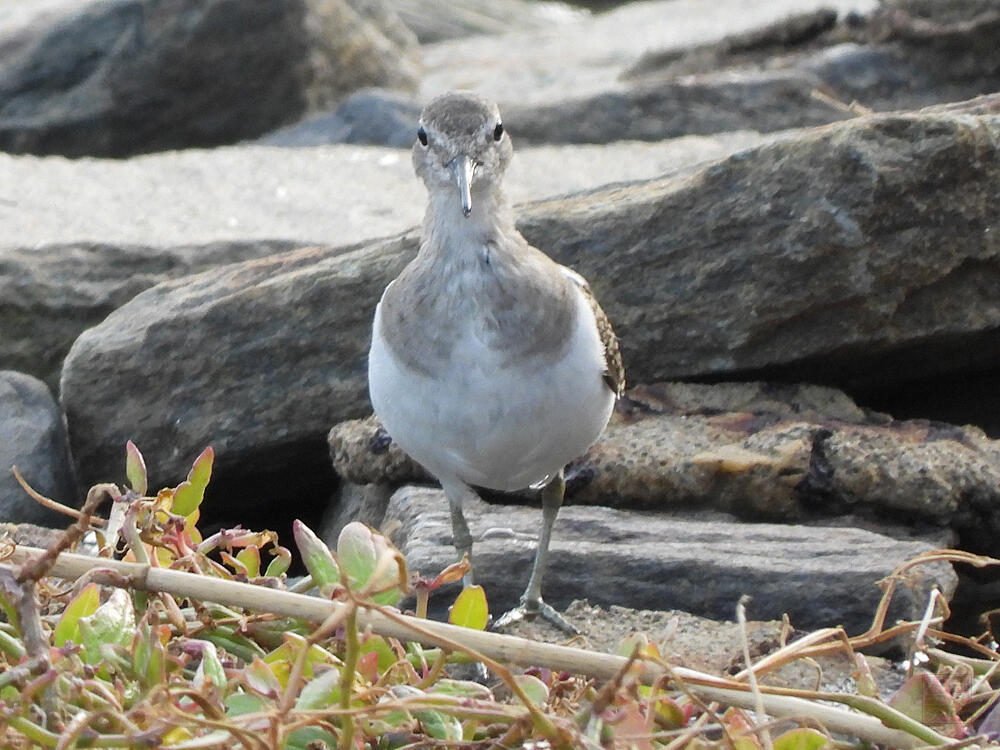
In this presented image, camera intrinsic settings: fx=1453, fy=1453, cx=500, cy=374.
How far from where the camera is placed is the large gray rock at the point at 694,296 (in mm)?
5180

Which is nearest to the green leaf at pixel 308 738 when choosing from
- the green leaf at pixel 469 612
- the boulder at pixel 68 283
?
the green leaf at pixel 469 612

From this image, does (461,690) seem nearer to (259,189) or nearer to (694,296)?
(694,296)

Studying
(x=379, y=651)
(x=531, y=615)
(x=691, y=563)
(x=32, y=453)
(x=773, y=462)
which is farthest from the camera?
(x=32, y=453)

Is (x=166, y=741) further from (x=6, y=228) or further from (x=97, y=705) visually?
(x=6, y=228)

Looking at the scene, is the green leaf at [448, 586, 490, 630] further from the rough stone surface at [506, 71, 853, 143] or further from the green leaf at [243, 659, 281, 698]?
the rough stone surface at [506, 71, 853, 143]

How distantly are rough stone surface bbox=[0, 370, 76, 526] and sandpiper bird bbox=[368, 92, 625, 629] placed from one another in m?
1.77

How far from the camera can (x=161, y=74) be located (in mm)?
9773

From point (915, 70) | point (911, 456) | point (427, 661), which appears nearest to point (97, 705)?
point (427, 661)

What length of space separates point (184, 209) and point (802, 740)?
5.75m

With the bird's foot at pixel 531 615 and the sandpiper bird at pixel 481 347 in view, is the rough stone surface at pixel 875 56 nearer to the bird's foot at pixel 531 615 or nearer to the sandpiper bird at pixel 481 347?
the sandpiper bird at pixel 481 347

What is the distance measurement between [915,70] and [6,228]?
553cm

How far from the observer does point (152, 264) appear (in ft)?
22.1

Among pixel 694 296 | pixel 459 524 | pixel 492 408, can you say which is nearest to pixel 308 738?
pixel 492 408

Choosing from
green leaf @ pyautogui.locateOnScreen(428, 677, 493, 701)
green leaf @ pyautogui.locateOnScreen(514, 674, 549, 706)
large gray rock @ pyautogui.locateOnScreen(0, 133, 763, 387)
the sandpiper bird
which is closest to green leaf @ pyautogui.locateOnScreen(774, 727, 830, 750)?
green leaf @ pyautogui.locateOnScreen(514, 674, 549, 706)
